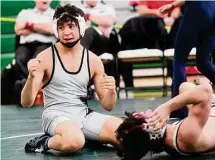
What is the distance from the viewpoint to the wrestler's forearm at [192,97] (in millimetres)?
2862

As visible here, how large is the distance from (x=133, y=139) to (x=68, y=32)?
3.37ft

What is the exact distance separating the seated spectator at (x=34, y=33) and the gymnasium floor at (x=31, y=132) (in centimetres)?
73

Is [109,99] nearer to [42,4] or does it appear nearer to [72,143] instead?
[72,143]

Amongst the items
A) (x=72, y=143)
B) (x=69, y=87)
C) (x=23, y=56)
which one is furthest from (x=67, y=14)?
(x=23, y=56)

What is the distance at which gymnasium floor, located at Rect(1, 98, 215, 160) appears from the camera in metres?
3.35

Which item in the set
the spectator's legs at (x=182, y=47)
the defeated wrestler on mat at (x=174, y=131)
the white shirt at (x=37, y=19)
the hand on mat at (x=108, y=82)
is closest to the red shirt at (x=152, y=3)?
the white shirt at (x=37, y=19)

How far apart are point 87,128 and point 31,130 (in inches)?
44.9

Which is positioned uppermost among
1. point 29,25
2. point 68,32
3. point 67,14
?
point 67,14

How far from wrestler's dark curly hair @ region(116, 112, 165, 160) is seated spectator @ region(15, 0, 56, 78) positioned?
4092 mm

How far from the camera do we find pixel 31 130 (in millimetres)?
4559

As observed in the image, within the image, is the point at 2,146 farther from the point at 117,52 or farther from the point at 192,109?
the point at 117,52

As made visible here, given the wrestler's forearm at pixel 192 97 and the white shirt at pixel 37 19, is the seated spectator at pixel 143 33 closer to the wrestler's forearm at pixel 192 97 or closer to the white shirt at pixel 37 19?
the white shirt at pixel 37 19

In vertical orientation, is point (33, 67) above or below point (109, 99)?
above

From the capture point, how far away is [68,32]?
3588 mm
